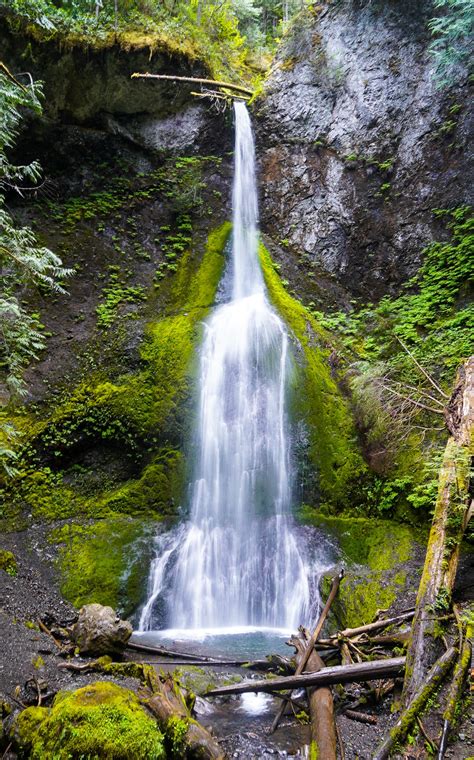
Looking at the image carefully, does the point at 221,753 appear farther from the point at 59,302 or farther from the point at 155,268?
the point at 155,268

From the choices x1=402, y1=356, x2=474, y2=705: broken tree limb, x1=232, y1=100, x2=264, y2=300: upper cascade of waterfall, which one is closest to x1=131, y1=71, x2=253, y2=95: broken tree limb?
x1=232, y1=100, x2=264, y2=300: upper cascade of waterfall

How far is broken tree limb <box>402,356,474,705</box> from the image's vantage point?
3396 mm

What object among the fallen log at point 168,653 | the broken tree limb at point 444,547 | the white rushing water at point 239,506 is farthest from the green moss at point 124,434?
the broken tree limb at point 444,547

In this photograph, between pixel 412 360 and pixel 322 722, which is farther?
pixel 412 360

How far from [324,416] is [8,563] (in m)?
5.44

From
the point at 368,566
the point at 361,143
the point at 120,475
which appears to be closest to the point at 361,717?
the point at 368,566

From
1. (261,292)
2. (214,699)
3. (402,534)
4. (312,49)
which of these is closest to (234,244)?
(261,292)

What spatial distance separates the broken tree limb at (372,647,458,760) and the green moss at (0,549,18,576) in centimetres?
505

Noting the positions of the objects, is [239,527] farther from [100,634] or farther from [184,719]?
[184,719]

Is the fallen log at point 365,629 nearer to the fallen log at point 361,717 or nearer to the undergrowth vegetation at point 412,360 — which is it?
the fallen log at point 361,717

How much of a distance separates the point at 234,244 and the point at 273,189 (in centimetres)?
221

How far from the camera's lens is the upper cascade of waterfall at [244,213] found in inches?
444

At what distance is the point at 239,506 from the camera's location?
7.57 m

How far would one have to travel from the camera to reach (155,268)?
1133 centimetres
